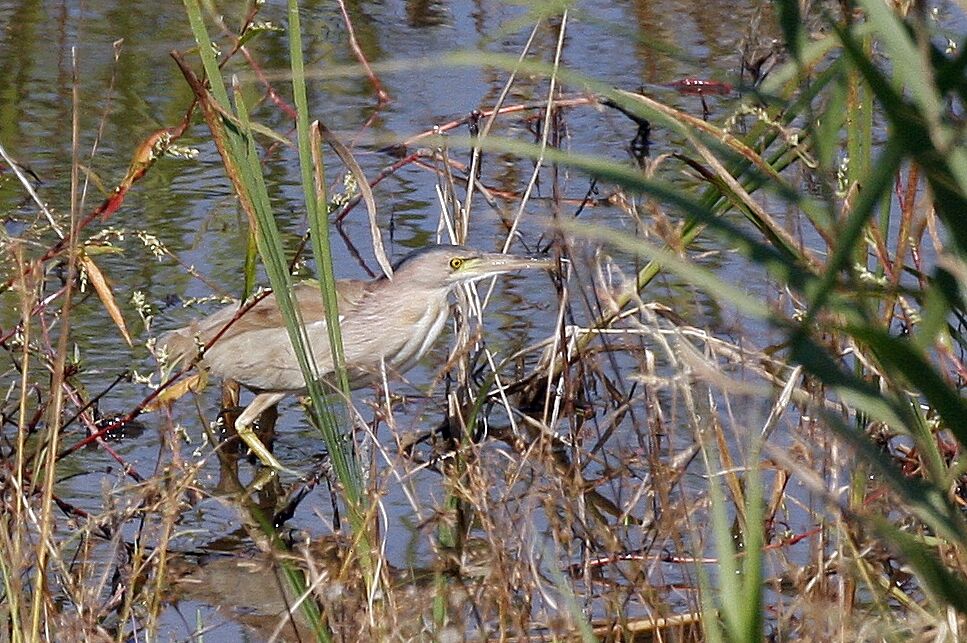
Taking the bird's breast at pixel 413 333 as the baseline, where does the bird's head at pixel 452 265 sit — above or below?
above

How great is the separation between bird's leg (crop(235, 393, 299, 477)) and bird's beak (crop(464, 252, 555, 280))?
71 cm

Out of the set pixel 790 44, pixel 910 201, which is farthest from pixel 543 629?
pixel 790 44

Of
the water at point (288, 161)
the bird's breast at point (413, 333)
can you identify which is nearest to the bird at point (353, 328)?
the bird's breast at point (413, 333)

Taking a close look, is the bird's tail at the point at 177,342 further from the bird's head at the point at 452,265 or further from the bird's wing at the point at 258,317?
the bird's head at the point at 452,265

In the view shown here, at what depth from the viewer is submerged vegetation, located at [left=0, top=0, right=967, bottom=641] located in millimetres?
1516

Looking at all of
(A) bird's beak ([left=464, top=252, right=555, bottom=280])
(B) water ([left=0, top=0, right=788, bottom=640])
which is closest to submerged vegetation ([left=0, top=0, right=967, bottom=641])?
(B) water ([left=0, top=0, right=788, bottom=640])

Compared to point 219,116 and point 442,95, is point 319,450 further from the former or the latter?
point 442,95

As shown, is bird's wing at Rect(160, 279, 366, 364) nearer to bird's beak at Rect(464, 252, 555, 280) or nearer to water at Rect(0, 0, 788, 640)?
water at Rect(0, 0, 788, 640)

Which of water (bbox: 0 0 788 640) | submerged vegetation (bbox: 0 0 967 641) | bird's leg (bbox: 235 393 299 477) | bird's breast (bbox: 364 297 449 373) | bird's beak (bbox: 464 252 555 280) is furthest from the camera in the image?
bird's breast (bbox: 364 297 449 373)

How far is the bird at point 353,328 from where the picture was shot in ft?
16.1

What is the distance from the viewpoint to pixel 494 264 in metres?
4.91

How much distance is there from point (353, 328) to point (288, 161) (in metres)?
1.51

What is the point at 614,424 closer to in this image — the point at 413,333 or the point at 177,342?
the point at 177,342

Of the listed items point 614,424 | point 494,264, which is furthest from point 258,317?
point 614,424
